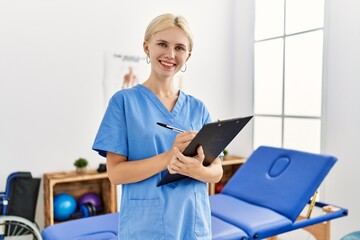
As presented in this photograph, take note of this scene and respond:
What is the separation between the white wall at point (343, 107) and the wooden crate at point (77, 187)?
1711 millimetres

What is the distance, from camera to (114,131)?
97 cm

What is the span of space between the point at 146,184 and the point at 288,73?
237 centimetres

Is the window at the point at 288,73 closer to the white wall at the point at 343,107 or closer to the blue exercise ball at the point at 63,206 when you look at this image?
the white wall at the point at 343,107

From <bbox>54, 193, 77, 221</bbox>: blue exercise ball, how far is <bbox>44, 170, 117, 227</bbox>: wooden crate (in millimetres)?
48

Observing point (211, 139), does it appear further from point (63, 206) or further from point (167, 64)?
point (63, 206)

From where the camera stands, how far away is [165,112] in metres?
1.04

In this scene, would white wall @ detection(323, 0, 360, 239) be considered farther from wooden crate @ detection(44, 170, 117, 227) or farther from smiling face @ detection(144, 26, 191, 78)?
smiling face @ detection(144, 26, 191, 78)

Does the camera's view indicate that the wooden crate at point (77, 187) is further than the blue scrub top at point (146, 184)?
Yes

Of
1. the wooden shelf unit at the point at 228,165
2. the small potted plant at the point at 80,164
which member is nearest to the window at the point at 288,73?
the wooden shelf unit at the point at 228,165

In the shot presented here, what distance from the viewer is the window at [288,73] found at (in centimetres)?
277

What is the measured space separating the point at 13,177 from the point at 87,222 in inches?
29.8

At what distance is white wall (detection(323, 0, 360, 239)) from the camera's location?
2.41 metres

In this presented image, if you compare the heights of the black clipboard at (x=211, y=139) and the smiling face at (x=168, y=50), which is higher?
the smiling face at (x=168, y=50)

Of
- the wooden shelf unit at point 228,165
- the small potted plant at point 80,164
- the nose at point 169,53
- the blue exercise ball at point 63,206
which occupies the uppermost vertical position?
the nose at point 169,53
